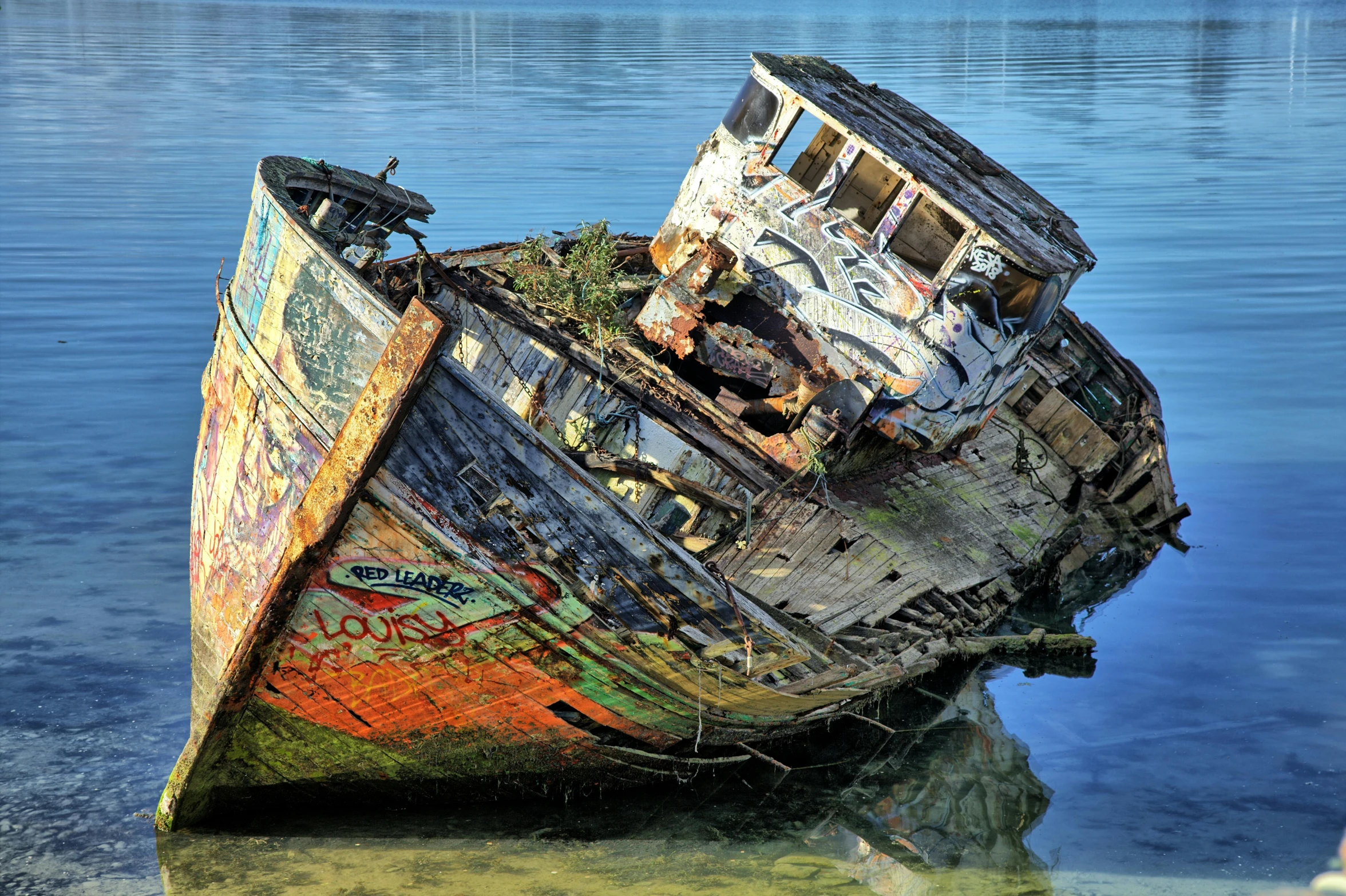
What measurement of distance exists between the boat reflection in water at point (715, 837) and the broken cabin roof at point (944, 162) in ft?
13.3

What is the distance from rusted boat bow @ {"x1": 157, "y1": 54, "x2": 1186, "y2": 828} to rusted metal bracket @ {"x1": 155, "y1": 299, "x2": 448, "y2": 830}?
0.06 ft

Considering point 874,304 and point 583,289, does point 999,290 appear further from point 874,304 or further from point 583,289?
point 583,289

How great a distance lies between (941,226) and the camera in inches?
420

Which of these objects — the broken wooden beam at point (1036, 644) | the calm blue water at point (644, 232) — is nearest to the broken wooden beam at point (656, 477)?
the calm blue water at point (644, 232)

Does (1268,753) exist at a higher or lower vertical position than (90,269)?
higher

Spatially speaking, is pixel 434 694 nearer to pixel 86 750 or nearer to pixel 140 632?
pixel 86 750

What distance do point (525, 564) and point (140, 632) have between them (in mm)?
4909

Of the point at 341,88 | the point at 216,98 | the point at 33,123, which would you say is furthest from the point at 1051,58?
the point at 33,123

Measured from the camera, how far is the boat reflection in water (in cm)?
748

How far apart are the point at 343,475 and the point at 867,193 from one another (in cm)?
611

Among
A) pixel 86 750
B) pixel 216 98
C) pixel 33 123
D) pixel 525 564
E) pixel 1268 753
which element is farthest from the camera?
pixel 216 98

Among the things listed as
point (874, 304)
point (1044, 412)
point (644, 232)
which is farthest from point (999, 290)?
point (644, 232)

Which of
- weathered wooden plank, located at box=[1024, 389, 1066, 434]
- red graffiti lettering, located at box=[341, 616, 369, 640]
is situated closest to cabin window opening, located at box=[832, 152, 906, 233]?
weathered wooden plank, located at box=[1024, 389, 1066, 434]

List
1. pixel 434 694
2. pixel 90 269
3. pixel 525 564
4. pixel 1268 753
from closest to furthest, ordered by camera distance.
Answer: pixel 525 564
pixel 434 694
pixel 1268 753
pixel 90 269
